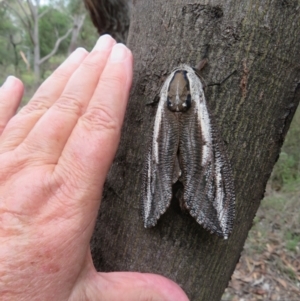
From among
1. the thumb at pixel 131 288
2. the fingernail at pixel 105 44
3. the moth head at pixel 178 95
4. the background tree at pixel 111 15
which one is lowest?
the thumb at pixel 131 288

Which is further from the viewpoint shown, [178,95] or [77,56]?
[77,56]

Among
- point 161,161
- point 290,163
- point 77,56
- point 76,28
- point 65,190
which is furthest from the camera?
point 76,28

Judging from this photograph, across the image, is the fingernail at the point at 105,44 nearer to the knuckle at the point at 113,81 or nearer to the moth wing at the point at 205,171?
the knuckle at the point at 113,81

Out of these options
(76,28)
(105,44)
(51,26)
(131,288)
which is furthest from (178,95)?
(51,26)

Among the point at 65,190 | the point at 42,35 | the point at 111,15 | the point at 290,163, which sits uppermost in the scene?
the point at 42,35

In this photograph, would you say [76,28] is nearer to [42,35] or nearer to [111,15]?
[42,35]

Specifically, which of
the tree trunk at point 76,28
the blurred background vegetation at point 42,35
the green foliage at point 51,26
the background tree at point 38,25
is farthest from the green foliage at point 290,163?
the green foliage at point 51,26

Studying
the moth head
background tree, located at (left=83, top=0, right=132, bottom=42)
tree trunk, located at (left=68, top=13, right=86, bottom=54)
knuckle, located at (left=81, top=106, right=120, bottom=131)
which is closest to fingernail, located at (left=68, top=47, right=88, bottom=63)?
knuckle, located at (left=81, top=106, right=120, bottom=131)
